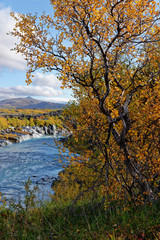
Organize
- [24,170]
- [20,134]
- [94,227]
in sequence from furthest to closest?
[20,134] → [24,170] → [94,227]

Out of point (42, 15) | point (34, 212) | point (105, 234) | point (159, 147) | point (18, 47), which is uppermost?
point (42, 15)

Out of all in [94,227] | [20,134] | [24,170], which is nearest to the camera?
[94,227]

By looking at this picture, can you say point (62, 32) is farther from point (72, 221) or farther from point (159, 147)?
point (72, 221)

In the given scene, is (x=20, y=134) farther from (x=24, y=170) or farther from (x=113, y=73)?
(x=113, y=73)

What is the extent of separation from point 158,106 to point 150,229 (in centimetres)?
327

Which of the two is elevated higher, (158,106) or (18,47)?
(18,47)

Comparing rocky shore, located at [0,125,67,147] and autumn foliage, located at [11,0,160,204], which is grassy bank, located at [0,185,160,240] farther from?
rocky shore, located at [0,125,67,147]

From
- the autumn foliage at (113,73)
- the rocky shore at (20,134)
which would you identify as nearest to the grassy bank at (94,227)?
the autumn foliage at (113,73)

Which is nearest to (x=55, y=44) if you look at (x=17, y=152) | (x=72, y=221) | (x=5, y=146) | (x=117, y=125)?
(x=117, y=125)

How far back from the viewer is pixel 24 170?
19.5m

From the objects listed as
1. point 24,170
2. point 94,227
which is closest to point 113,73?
point 94,227

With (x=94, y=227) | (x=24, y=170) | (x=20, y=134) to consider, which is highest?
(x=94, y=227)

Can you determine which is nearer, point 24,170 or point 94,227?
point 94,227

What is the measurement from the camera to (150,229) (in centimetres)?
388
